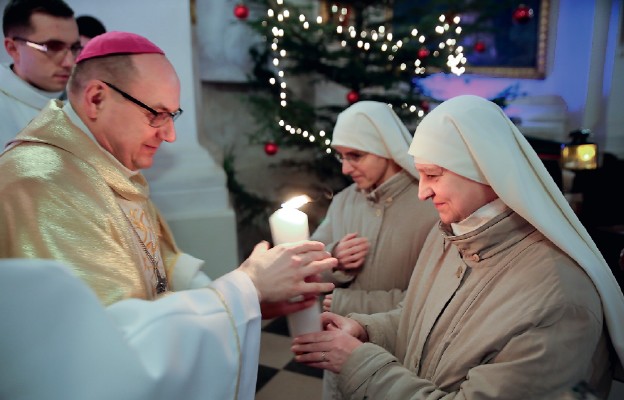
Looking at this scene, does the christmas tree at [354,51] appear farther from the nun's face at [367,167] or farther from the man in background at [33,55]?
the man in background at [33,55]

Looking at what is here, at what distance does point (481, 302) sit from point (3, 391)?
50.4 inches

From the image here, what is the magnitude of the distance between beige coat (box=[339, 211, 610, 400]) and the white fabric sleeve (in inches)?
22.5

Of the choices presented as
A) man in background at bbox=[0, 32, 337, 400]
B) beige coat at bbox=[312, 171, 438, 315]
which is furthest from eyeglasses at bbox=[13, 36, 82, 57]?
beige coat at bbox=[312, 171, 438, 315]

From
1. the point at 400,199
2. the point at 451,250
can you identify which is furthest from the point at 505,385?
the point at 400,199

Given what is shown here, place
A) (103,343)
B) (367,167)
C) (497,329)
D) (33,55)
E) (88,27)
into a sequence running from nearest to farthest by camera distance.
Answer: (103,343) → (497,329) → (367,167) → (33,55) → (88,27)

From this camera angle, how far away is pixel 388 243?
2486mm

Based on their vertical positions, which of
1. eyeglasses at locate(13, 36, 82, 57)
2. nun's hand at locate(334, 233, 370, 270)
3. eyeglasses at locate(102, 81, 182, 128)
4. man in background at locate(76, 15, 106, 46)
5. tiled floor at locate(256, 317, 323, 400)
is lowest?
tiled floor at locate(256, 317, 323, 400)

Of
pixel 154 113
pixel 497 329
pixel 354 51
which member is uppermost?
pixel 354 51

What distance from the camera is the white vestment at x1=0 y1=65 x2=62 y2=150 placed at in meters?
2.81

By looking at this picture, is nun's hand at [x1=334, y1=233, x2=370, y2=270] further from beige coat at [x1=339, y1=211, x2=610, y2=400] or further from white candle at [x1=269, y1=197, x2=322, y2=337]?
white candle at [x1=269, y1=197, x2=322, y2=337]

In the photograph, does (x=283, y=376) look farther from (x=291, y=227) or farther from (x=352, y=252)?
(x=291, y=227)

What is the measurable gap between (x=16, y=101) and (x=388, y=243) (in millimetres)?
2371

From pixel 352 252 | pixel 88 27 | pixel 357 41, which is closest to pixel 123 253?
pixel 352 252

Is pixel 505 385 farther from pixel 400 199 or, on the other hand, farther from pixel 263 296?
pixel 400 199
